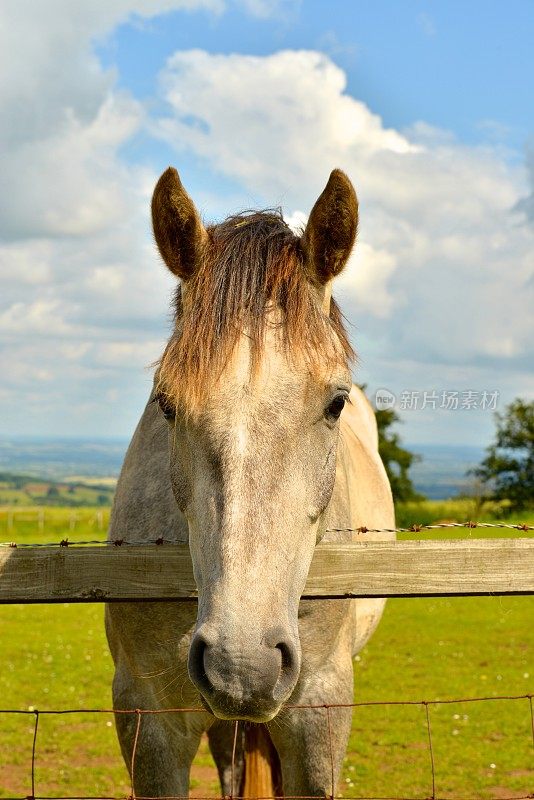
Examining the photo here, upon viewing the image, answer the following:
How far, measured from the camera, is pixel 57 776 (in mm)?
7660

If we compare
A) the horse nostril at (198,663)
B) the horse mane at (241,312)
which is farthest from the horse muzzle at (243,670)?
the horse mane at (241,312)

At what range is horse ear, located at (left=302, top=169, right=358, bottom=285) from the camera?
2.89 metres

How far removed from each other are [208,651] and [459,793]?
6114mm

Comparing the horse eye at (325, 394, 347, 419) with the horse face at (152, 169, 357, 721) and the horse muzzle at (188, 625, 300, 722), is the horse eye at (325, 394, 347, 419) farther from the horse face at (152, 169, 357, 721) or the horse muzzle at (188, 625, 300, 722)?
the horse muzzle at (188, 625, 300, 722)

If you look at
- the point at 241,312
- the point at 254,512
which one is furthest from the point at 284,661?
the point at 241,312

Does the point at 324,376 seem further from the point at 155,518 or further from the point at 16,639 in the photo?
the point at 16,639

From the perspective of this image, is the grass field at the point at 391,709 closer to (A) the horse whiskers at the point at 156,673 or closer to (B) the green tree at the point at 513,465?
(A) the horse whiskers at the point at 156,673

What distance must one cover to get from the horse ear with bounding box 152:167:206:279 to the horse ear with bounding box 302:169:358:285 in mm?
429

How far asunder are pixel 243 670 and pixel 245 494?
1.69ft

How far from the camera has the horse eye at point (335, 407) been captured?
9.04 ft

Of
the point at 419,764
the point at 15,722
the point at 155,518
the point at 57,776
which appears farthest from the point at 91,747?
the point at 155,518

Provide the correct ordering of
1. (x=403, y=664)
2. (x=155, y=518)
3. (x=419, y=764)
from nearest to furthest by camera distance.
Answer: (x=155, y=518) → (x=419, y=764) → (x=403, y=664)

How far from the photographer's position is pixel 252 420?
8.16 ft

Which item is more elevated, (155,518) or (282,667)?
(155,518)
